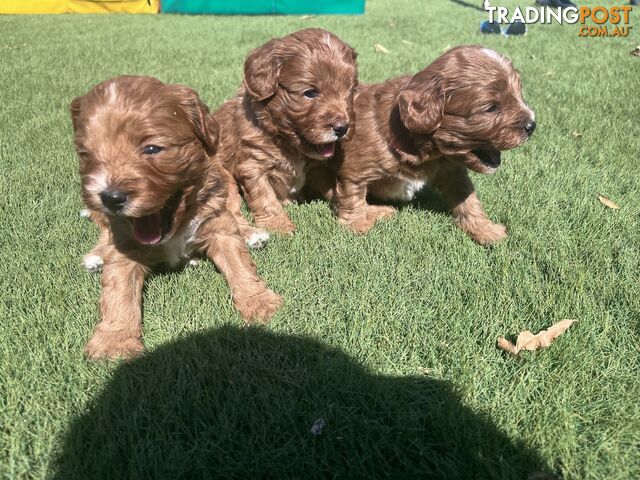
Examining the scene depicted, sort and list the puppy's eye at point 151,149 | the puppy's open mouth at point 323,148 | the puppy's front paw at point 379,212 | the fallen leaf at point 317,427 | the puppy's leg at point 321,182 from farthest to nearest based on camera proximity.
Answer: the puppy's leg at point 321,182, the puppy's front paw at point 379,212, the puppy's open mouth at point 323,148, the puppy's eye at point 151,149, the fallen leaf at point 317,427

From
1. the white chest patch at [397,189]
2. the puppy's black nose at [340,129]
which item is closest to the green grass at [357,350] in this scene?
the white chest patch at [397,189]

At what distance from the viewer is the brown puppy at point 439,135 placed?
332cm

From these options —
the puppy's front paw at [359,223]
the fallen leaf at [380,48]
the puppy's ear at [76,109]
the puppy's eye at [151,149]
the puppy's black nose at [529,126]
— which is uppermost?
the puppy's ear at [76,109]

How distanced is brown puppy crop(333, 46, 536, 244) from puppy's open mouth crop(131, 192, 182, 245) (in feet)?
5.39

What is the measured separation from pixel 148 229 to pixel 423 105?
2078mm

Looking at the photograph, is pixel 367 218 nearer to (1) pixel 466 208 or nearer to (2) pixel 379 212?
(2) pixel 379 212

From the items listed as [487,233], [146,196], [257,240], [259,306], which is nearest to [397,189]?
[487,233]

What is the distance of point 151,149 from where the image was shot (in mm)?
2539

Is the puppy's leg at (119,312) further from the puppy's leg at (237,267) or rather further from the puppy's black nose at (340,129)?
the puppy's black nose at (340,129)

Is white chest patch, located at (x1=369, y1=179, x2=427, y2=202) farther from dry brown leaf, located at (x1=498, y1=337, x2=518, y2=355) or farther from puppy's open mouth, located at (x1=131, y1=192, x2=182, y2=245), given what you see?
puppy's open mouth, located at (x1=131, y1=192, x2=182, y2=245)

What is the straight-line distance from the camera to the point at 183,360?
8.16 ft

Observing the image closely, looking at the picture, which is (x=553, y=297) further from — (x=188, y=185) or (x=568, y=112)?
(x=568, y=112)

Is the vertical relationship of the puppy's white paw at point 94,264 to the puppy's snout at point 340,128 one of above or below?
below

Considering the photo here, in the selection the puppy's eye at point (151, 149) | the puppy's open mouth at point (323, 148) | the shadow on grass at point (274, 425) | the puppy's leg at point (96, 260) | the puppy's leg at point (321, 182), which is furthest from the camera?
the puppy's leg at point (321, 182)
